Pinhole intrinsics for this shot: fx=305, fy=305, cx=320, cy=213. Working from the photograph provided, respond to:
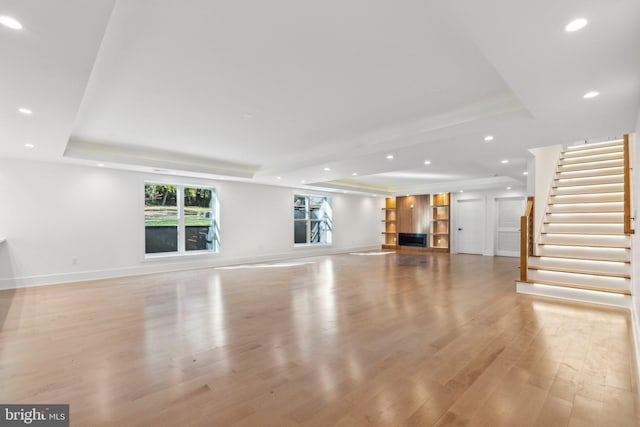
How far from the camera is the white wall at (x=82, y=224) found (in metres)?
5.65

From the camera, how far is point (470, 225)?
36.7 ft

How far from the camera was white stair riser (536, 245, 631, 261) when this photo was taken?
476 cm

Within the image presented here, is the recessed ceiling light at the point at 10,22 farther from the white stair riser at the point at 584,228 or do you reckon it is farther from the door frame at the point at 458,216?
the door frame at the point at 458,216

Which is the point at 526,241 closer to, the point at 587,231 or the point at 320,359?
the point at 587,231

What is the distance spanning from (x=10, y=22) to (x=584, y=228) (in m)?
7.68

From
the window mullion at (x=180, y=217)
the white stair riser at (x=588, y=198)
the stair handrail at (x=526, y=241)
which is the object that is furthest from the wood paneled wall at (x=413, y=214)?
the window mullion at (x=180, y=217)

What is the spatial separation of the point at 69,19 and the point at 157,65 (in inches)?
41.8

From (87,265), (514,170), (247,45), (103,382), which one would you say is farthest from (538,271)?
(87,265)

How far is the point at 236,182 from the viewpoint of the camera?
8750 mm

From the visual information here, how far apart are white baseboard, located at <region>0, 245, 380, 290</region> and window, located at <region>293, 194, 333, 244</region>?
75 cm

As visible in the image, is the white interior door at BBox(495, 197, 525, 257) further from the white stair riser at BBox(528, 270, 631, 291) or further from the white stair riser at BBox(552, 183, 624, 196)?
the white stair riser at BBox(528, 270, 631, 291)

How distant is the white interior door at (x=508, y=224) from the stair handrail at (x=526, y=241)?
217 inches

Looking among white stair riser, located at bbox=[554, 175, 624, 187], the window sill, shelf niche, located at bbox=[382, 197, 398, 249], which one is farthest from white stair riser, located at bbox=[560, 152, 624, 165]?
the window sill

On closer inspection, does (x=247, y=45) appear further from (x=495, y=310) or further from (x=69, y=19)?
(x=495, y=310)
